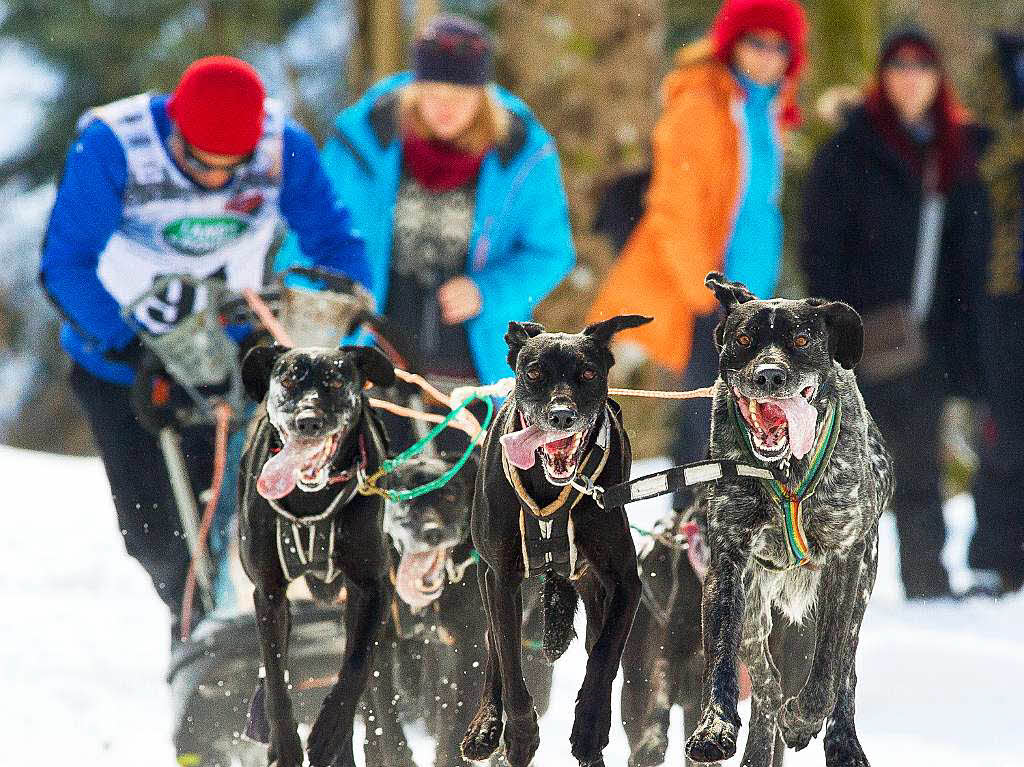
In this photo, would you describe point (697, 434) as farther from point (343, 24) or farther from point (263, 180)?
point (343, 24)

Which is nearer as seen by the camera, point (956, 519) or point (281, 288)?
point (281, 288)

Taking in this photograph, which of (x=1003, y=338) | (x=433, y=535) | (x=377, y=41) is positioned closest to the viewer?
(x=433, y=535)

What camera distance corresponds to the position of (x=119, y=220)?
5.25 metres

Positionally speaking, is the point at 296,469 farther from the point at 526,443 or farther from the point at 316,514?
the point at 526,443

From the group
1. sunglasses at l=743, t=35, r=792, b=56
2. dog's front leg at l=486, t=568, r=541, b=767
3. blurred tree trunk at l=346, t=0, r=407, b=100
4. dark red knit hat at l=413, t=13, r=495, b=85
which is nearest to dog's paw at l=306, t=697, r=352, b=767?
dog's front leg at l=486, t=568, r=541, b=767

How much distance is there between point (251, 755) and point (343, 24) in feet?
35.3

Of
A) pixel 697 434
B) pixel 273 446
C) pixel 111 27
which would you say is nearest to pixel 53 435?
pixel 111 27

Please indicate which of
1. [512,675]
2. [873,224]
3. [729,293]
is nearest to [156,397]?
[512,675]

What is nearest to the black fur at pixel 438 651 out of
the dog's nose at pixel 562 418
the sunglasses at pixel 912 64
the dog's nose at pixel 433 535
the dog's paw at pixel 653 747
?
the dog's nose at pixel 433 535

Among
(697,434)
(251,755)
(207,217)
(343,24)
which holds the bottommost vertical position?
(251,755)

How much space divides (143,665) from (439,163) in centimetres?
200

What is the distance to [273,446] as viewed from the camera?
380cm

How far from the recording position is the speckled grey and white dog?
10.7ft

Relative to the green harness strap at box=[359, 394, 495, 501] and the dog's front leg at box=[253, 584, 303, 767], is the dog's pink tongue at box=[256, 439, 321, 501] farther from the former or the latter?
the dog's front leg at box=[253, 584, 303, 767]
